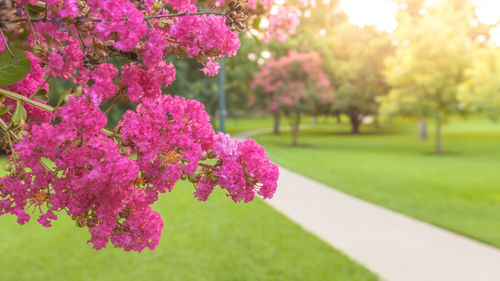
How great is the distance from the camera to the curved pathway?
5.40 meters

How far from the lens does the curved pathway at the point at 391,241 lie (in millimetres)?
5402

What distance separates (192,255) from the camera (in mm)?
6055

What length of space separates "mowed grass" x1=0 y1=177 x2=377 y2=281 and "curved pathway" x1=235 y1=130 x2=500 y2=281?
0.35 metres

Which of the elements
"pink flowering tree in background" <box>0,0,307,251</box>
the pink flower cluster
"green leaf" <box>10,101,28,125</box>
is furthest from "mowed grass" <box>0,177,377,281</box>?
the pink flower cluster

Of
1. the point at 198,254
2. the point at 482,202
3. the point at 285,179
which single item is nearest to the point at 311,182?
the point at 285,179

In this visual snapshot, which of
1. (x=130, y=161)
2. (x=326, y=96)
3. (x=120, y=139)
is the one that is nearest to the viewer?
(x=130, y=161)

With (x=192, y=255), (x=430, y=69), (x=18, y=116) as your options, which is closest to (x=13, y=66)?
(x=18, y=116)

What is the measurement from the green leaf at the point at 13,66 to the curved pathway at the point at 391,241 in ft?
15.9

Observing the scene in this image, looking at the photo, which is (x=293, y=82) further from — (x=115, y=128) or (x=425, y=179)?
(x=115, y=128)

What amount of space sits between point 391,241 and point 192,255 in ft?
9.25

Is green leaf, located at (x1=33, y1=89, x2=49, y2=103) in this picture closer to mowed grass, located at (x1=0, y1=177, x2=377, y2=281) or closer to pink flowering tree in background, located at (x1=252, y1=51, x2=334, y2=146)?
mowed grass, located at (x1=0, y1=177, x2=377, y2=281)

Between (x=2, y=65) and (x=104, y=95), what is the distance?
276mm

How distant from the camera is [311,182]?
37.8ft

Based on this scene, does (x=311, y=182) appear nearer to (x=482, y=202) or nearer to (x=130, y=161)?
(x=482, y=202)
